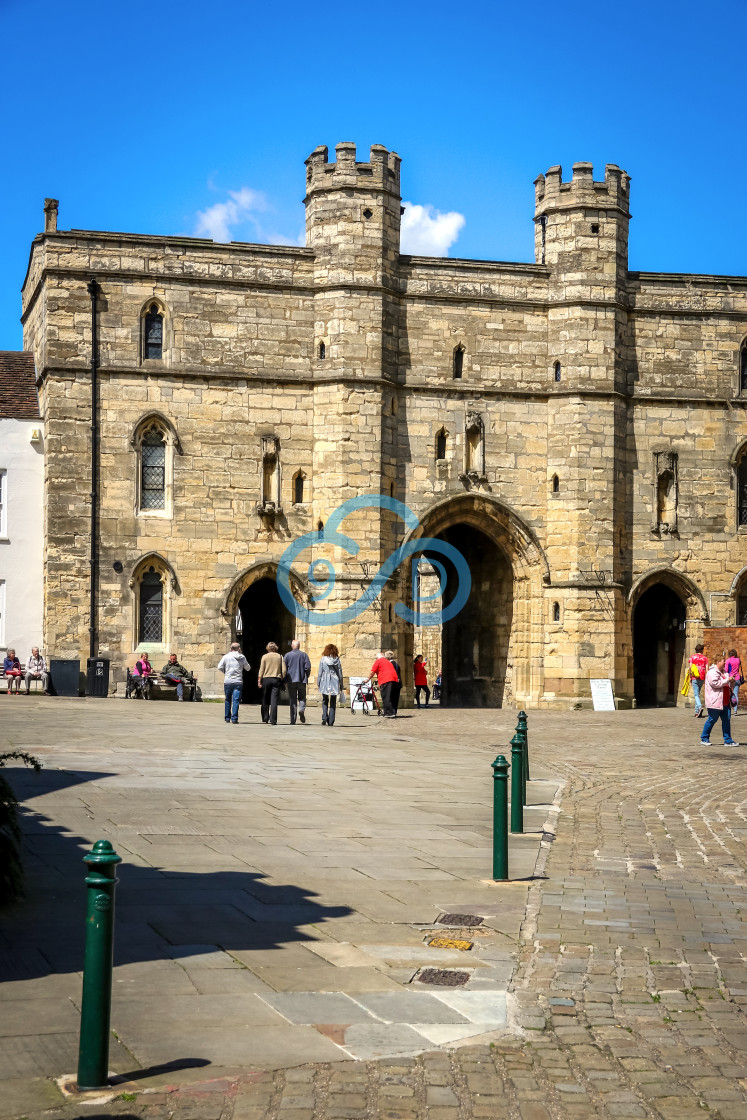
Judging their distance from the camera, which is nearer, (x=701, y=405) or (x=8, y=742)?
(x=8, y=742)

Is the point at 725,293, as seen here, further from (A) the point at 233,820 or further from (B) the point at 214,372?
(A) the point at 233,820

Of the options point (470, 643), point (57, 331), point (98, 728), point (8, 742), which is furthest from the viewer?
point (470, 643)

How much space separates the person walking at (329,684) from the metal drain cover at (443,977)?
1612 centimetres

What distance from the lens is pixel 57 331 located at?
2847 cm

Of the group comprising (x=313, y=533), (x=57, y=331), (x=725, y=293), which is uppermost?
(x=725, y=293)

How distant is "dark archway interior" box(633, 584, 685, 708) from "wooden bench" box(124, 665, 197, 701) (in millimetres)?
12000

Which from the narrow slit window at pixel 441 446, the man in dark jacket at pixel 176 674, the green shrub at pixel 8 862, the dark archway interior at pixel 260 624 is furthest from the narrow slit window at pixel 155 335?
the green shrub at pixel 8 862

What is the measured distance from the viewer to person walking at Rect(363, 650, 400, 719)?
25344mm

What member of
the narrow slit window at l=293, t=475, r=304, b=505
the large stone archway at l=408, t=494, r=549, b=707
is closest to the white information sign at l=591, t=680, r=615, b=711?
the large stone archway at l=408, t=494, r=549, b=707

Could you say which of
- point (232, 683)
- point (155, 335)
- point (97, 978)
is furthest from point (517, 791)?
point (155, 335)

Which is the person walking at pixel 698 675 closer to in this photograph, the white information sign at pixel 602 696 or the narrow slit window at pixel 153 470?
the white information sign at pixel 602 696

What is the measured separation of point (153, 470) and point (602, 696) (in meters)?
11.4

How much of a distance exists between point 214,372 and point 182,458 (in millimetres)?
2053

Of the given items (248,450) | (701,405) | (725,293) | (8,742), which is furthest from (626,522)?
(8,742)
